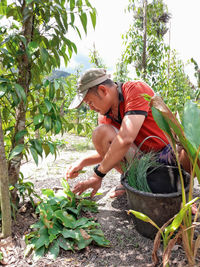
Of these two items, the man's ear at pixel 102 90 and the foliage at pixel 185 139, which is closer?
the foliage at pixel 185 139

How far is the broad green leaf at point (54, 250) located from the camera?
1090 millimetres

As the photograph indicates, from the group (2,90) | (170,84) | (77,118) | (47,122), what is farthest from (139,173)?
(170,84)

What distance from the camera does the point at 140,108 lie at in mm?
1350

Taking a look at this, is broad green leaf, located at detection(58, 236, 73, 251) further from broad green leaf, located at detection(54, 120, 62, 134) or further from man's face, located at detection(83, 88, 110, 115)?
man's face, located at detection(83, 88, 110, 115)

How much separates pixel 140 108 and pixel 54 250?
972mm

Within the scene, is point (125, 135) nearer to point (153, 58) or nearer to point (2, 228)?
point (2, 228)

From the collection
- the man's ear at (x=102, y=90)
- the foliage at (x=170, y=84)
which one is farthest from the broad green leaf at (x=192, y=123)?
the foliage at (x=170, y=84)

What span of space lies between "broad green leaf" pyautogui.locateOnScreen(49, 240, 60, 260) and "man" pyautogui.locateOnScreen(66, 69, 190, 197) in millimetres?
365

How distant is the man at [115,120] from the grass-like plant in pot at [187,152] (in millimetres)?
300

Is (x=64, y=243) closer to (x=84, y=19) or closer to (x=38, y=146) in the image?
(x=38, y=146)

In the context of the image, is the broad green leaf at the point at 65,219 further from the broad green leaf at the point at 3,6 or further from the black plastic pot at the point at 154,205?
the broad green leaf at the point at 3,6

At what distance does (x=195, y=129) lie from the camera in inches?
36.7

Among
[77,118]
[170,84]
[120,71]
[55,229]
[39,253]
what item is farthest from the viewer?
[120,71]

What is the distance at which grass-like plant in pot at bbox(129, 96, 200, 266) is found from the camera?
84 cm
